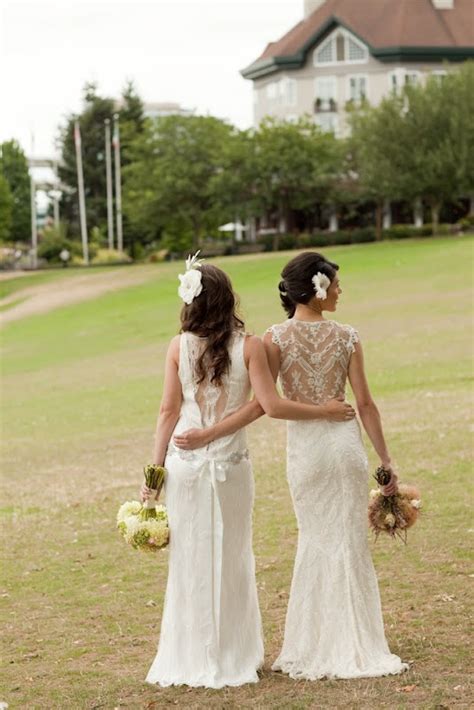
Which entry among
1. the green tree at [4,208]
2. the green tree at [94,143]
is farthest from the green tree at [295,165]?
the green tree at [4,208]

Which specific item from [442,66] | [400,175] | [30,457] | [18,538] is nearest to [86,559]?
[18,538]

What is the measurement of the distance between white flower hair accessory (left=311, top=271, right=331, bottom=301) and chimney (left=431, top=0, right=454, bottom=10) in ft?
318

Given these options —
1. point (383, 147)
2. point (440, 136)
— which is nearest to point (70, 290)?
point (383, 147)

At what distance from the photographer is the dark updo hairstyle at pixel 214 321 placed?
7211 mm

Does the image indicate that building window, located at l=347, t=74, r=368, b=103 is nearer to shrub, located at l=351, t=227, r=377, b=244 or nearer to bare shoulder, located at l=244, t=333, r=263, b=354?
shrub, located at l=351, t=227, r=377, b=244

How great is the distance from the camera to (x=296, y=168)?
281ft

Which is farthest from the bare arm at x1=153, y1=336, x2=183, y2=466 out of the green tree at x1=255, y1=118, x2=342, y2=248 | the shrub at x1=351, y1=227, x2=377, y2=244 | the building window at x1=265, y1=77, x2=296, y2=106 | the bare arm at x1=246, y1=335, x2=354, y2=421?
the building window at x1=265, y1=77, x2=296, y2=106

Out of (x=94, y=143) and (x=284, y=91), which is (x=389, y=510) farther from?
(x=94, y=143)

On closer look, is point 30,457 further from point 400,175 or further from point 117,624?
point 400,175

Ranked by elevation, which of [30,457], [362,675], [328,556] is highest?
[328,556]

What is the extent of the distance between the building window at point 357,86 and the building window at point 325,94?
1.25 m

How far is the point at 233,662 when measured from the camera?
24.3 ft

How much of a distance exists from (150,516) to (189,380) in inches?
31.8

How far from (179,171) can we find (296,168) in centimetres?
855
